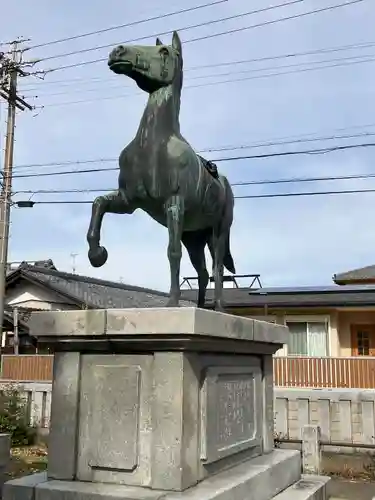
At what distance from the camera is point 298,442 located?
725 cm

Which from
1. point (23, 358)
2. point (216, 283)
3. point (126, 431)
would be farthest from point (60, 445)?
point (23, 358)

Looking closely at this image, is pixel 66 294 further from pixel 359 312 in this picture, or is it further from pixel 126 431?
pixel 126 431

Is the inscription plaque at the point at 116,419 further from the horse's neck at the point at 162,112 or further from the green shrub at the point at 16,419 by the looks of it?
the green shrub at the point at 16,419

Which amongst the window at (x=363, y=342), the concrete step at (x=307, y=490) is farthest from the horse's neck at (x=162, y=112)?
the window at (x=363, y=342)

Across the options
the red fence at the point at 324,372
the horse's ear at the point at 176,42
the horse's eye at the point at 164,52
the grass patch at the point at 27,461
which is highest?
the horse's ear at the point at 176,42

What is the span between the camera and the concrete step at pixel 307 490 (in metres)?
4.13

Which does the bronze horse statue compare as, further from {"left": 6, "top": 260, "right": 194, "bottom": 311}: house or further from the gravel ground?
{"left": 6, "top": 260, "right": 194, "bottom": 311}: house

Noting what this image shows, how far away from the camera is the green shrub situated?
10.3m

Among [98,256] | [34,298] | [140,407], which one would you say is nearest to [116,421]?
[140,407]

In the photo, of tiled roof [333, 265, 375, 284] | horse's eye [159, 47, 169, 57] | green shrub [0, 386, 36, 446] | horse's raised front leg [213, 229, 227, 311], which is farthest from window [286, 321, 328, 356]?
horse's eye [159, 47, 169, 57]

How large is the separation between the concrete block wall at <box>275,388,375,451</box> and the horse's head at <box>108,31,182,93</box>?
654 centimetres

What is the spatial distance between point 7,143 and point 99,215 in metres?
12.8

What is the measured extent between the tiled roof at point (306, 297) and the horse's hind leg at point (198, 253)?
1110cm

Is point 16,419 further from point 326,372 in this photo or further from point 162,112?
point 162,112
